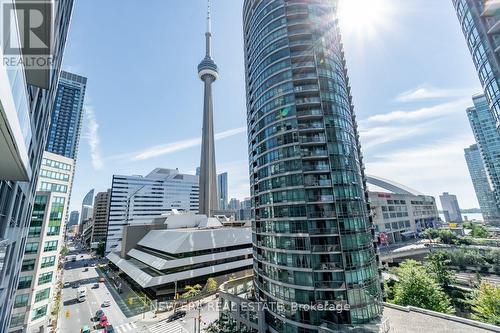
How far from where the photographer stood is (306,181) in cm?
3744

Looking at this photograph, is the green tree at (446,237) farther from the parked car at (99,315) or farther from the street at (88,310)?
the parked car at (99,315)

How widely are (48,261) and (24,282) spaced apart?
4.41 meters

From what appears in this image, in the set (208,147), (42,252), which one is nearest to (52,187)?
(42,252)

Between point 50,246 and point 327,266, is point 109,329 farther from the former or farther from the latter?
point 327,266

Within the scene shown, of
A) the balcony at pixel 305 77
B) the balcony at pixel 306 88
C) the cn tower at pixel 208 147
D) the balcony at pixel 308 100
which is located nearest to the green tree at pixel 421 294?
the balcony at pixel 308 100

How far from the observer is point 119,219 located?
134875 mm

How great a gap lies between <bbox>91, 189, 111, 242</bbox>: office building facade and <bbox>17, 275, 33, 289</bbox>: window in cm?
12752

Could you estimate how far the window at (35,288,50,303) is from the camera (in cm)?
3771

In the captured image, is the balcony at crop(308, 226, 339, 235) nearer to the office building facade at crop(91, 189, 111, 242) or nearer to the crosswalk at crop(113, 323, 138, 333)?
the crosswalk at crop(113, 323, 138, 333)

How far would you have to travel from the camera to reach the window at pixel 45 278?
126ft

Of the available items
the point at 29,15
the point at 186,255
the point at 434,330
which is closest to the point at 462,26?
the point at 434,330

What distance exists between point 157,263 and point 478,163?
24725 cm

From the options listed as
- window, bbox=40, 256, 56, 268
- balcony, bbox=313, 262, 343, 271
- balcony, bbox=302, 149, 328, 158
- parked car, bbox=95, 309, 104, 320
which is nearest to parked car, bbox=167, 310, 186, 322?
parked car, bbox=95, 309, 104, 320

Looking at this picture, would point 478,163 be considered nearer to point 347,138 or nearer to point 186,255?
point 347,138
